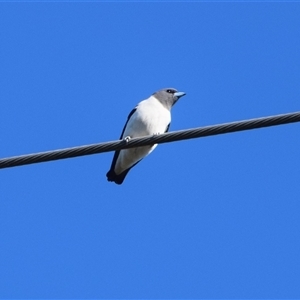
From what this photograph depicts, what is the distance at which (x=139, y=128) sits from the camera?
405 inches

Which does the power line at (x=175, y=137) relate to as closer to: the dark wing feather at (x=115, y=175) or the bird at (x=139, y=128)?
the bird at (x=139, y=128)

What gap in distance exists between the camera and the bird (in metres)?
10.3

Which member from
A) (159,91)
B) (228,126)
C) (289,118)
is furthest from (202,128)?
(159,91)

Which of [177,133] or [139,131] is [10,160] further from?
[139,131]

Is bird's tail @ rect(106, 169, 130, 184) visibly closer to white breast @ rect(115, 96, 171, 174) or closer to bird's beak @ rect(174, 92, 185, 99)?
white breast @ rect(115, 96, 171, 174)

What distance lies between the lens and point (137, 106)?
10.9 meters

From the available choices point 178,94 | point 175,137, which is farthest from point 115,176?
point 175,137

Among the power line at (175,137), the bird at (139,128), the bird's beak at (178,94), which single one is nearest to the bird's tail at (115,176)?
the bird at (139,128)

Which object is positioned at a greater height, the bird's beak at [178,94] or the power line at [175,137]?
the bird's beak at [178,94]

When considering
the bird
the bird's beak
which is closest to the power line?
the bird

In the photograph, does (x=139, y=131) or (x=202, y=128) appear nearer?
(x=202, y=128)

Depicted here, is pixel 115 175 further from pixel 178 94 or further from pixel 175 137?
pixel 175 137

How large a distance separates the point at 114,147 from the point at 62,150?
436 mm

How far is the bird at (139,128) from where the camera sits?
33.8ft
